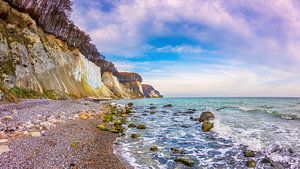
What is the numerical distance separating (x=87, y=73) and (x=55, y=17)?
1743 centimetres

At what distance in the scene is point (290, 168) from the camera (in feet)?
25.9

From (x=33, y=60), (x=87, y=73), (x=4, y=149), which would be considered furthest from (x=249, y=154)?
(x=87, y=73)

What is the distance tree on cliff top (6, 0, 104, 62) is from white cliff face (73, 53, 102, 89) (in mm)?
4851

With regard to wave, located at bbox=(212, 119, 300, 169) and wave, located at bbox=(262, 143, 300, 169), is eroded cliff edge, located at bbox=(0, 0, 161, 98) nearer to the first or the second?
wave, located at bbox=(212, 119, 300, 169)

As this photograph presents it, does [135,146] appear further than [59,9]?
No

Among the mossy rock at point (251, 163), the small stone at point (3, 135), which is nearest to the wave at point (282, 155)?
the mossy rock at point (251, 163)

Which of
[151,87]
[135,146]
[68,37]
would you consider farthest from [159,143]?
[151,87]

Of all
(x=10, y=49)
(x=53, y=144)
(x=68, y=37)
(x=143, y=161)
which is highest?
(x=68, y=37)

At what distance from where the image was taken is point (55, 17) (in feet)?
145

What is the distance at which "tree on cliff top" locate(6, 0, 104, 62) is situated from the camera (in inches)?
1419

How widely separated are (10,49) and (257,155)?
2777 cm

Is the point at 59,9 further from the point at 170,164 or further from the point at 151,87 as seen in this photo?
the point at 151,87

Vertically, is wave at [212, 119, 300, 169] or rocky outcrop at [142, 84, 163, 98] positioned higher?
rocky outcrop at [142, 84, 163, 98]

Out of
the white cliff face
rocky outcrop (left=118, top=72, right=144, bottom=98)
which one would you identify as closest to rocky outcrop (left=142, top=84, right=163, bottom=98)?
rocky outcrop (left=118, top=72, right=144, bottom=98)
